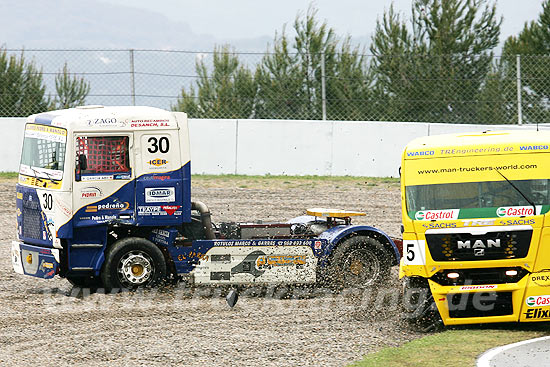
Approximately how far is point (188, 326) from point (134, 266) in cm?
202

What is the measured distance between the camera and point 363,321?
420 inches

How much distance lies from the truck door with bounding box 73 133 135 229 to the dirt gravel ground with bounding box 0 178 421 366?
105cm

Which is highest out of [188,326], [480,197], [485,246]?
[480,197]

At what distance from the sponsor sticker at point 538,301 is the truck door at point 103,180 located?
16.8ft

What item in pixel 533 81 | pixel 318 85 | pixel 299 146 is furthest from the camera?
pixel 318 85

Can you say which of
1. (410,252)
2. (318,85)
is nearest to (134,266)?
(410,252)

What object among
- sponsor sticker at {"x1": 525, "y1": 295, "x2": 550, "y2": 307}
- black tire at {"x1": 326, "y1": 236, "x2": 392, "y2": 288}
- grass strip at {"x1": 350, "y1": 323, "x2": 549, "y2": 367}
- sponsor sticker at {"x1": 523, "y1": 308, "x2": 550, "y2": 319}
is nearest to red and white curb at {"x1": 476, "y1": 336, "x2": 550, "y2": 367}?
grass strip at {"x1": 350, "y1": 323, "x2": 549, "y2": 367}

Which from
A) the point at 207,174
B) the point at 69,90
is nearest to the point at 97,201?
the point at 207,174

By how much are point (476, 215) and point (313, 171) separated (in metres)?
11.7

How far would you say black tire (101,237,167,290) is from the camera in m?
12.0

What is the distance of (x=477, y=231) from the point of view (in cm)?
1005

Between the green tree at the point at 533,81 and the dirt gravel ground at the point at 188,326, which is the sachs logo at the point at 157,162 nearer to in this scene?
the dirt gravel ground at the point at 188,326

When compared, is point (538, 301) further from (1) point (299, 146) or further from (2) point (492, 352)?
(1) point (299, 146)

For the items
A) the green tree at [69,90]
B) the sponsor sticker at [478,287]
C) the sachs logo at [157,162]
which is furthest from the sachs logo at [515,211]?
the green tree at [69,90]
